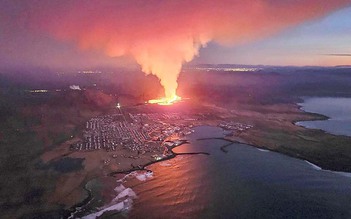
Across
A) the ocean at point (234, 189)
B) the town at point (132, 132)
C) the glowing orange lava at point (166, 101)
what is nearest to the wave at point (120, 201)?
the ocean at point (234, 189)

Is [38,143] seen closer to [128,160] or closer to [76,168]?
[76,168]

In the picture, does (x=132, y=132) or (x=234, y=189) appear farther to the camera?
(x=132, y=132)

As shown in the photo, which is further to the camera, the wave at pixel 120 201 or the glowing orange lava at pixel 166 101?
the glowing orange lava at pixel 166 101

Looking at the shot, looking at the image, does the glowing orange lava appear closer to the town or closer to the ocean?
the town

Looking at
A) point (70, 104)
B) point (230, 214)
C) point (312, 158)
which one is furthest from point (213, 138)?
point (70, 104)

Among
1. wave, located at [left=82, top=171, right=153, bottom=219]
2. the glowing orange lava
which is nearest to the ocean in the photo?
wave, located at [left=82, top=171, right=153, bottom=219]

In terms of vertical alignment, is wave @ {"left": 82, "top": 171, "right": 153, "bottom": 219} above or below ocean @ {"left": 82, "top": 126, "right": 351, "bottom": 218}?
above

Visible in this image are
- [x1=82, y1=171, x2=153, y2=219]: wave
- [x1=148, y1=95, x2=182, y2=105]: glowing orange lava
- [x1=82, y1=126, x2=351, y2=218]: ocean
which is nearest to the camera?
[x1=82, y1=171, x2=153, y2=219]: wave

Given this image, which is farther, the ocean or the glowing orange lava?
the glowing orange lava

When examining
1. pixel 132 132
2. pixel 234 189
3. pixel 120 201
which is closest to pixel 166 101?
pixel 132 132

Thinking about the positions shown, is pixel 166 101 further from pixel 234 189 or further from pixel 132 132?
pixel 234 189

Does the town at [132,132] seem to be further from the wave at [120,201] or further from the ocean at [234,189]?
the wave at [120,201]
